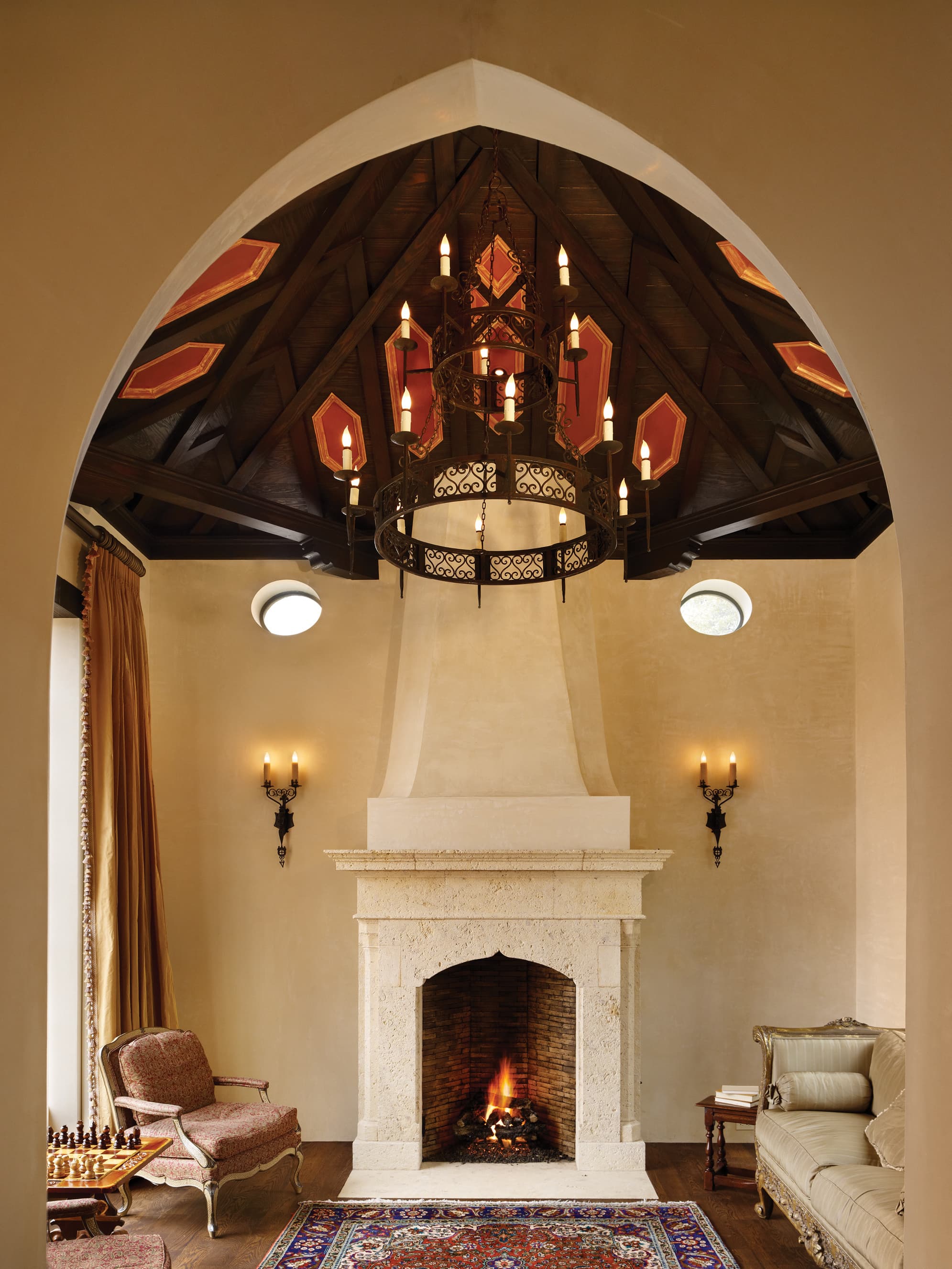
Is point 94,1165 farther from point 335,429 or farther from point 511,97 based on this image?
point 511,97

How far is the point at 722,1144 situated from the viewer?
577 cm

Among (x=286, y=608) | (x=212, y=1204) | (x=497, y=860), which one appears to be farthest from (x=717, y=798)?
(x=212, y=1204)

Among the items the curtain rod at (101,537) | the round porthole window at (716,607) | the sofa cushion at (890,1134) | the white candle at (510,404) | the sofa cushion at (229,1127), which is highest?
the white candle at (510,404)

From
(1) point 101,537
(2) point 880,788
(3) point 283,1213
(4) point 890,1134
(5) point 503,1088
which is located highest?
(1) point 101,537

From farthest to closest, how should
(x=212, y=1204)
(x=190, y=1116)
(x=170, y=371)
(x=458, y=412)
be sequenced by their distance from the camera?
(x=458, y=412), (x=190, y=1116), (x=170, y=371), (x=212, y=1204)

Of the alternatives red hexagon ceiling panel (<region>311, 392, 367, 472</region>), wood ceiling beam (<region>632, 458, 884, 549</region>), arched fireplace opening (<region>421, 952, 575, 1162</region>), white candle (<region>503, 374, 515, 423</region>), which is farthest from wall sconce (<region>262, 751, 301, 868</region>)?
white candle (<region>503, 374, 515, 423</region>)

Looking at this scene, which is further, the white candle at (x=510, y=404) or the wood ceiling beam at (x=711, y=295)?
the wood ceiling beam at (x=711, y=295)

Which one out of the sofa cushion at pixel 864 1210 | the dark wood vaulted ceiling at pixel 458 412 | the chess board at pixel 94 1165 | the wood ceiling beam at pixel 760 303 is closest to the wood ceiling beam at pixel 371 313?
the dark wood vaulted ceiling at pixel 458 412

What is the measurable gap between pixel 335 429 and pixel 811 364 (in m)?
2.89

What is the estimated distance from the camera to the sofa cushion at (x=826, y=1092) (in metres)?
5.17

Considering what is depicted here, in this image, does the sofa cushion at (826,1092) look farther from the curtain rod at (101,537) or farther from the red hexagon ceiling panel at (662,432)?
the curtain rod at (101,537)

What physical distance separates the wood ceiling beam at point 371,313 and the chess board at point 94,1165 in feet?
11.6

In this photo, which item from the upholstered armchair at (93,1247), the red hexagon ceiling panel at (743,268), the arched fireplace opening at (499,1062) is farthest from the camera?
the arched fireplace opening at (499,1062)
